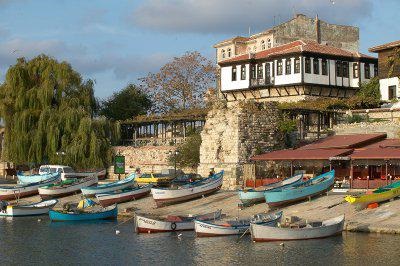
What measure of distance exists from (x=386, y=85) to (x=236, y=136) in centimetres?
1951

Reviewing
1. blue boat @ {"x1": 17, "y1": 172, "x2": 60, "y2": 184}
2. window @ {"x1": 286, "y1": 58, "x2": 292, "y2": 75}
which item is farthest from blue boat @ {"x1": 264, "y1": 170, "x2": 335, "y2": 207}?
window @ {"x1": 286, "y1": 58, "x2": 292, "y2": 75}

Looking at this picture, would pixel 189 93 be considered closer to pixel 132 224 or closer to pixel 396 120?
pixel 396 120

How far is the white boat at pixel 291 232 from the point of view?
3369 centimetres

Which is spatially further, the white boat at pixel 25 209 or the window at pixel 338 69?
the window at pixel 338 69

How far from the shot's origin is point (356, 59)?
243 ft

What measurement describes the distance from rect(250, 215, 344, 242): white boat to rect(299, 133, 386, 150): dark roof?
15.9m

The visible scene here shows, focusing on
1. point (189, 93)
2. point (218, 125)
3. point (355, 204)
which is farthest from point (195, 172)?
point (189, 93)

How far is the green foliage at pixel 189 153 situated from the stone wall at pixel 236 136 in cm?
525

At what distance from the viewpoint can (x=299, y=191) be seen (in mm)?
41562

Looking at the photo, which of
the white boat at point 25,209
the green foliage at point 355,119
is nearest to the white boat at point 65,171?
the white boat at point 25,209

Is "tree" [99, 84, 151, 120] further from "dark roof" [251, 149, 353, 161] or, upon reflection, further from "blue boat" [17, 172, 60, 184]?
"dark roof" [251, 149, 353, 161]

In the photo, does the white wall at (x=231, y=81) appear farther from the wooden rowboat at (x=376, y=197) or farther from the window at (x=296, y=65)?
the wooden rowboat at (x=376, y=197)

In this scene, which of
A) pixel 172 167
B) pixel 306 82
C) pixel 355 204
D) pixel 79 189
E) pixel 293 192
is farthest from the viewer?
pixel 306 82

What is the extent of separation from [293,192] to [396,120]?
17.1m
